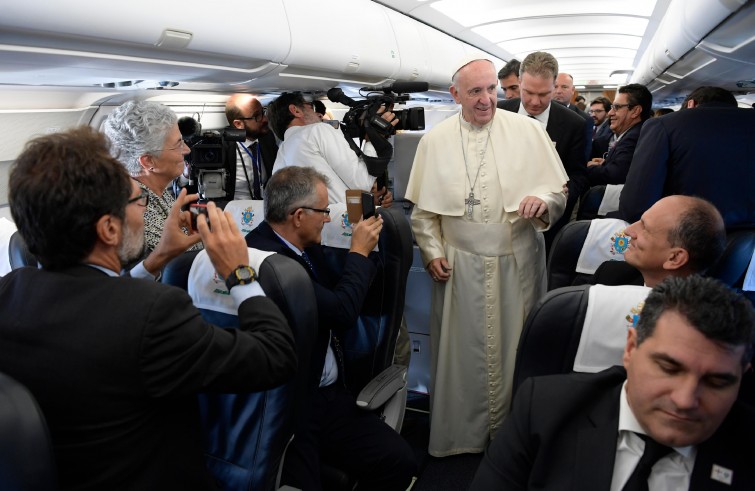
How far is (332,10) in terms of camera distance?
392cm

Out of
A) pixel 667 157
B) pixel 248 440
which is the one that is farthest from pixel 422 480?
pixel 667 157

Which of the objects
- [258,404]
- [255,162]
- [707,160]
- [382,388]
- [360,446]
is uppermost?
[707,160]

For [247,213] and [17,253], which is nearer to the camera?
[17,253]

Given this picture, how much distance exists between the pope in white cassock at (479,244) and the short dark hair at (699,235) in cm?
101

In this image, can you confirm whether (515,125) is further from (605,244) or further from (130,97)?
(130,97)

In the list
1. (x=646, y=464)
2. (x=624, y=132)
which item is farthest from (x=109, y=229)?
(x=624, y=132)

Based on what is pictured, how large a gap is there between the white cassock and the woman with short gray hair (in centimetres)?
136

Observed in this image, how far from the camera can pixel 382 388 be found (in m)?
2.49

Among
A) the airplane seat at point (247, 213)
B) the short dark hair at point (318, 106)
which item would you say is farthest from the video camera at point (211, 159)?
the short dark hair at point (318, 106)

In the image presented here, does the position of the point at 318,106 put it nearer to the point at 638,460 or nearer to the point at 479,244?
the point at 479,244

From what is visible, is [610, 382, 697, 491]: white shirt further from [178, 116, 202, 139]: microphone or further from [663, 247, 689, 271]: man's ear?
[178, 116, 202, 139]: microphone

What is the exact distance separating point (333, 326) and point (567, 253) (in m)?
1.10

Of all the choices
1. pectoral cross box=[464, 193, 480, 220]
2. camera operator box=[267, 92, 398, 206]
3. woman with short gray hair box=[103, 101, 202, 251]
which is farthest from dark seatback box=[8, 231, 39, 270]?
pectoral cross box=[464, 193, 480, 220]

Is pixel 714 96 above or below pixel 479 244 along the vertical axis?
above
